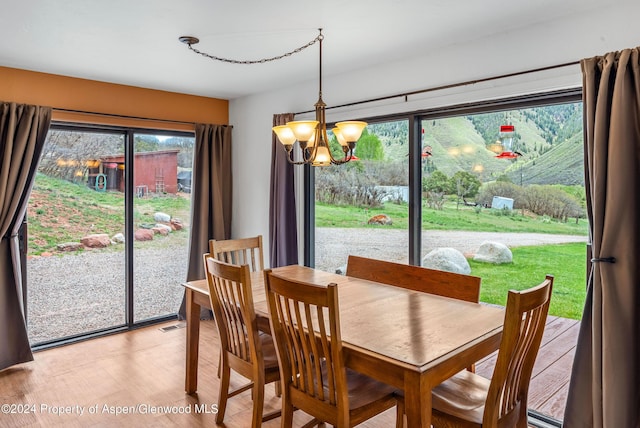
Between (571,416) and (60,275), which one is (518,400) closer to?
(571,416)

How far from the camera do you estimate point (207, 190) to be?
→ 449 cm

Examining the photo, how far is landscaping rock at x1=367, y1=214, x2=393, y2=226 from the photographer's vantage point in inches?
139

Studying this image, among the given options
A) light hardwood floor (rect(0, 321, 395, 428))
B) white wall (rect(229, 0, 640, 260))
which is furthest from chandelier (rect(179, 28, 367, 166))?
light hardwood floor (rect(0, 321, 395, 428))

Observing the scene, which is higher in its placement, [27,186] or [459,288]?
[27,186]

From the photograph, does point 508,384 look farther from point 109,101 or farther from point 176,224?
point 109,101

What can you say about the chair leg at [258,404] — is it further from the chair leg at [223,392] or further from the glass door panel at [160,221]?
the glass door panel at [160,221]

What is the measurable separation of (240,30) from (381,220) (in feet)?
6.01

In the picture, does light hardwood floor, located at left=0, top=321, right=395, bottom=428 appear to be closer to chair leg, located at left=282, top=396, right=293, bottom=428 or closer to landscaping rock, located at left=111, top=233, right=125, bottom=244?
chair leg, located at left=282, top=396, right=293, bottom=428

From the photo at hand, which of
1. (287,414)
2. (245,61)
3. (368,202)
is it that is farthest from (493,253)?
(245,61)

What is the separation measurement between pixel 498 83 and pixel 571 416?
194cm

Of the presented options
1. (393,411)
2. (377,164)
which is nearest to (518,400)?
(393,411)

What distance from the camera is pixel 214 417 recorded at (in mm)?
2648

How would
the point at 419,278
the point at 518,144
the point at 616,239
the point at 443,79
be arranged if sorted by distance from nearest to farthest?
the point at 616,239, the point at 419,278, the point at 518,144, the point at 443,79

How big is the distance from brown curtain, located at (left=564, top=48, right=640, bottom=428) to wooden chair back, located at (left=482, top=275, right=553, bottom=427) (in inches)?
20.2
